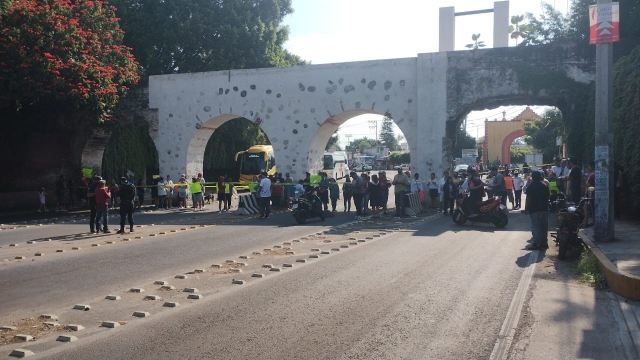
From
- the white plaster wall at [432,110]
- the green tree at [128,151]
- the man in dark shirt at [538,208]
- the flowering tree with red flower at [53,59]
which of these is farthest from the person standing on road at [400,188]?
the green tree at [128,151]

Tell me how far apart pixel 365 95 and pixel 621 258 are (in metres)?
15.7

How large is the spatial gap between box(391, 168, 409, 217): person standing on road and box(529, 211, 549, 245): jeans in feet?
26.4

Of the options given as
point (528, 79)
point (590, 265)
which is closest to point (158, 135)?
point (528, 79)

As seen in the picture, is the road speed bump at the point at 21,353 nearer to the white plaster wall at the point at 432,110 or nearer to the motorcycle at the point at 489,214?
the motorcycle at the point at 489,214

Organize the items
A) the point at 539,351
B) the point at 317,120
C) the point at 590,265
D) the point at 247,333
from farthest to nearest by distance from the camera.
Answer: the point at 317,120
the point at 590,265
the point at 247,333
the point at 539,351

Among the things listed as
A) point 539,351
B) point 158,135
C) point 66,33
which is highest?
point 66,33

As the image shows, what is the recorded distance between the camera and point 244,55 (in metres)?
36.1

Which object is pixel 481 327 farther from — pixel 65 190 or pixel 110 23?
pixel 110 23

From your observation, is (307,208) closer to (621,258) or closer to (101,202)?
(101,202)

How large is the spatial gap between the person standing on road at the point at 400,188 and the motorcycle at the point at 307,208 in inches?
111

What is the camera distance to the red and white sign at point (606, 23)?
11.5 metres

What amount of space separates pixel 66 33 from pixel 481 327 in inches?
862

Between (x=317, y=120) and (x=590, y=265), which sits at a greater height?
(x=317, y=120)

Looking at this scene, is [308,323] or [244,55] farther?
[244,55]
